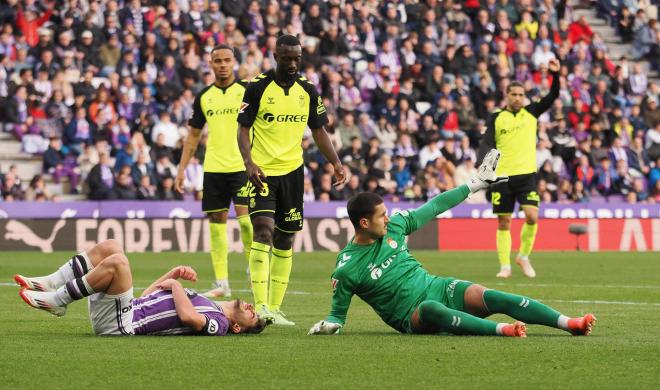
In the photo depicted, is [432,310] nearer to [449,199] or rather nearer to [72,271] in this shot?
[449,199]

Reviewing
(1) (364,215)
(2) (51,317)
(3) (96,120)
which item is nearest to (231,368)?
(1) (364,215)

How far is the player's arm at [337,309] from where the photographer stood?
32.0ft

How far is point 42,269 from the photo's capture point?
64.1 ft

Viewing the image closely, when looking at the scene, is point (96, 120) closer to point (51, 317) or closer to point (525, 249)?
point (525, 249)

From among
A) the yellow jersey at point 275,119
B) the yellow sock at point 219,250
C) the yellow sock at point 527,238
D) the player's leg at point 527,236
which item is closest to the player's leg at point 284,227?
the yellow jersey at point 275,119

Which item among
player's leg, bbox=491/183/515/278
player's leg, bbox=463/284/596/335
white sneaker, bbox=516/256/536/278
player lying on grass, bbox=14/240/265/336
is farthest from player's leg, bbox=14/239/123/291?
player's leg, bbox=491/183/515/278

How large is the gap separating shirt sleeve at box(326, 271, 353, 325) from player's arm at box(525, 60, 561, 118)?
792cm

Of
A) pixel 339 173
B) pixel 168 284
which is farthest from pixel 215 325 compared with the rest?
pixel 339 173

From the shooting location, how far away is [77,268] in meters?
9.94

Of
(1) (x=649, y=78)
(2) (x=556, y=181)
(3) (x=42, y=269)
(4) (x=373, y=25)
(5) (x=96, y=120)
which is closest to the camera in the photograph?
(3) (x=42, y=269)

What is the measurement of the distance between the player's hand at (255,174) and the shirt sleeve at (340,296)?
187 cm

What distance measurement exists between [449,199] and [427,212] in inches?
8.3

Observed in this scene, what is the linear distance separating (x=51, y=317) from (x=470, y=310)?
4.19 m

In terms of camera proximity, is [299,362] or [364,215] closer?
[299,362]
